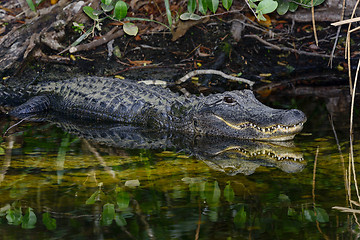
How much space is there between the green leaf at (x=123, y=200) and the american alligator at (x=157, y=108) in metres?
1.99

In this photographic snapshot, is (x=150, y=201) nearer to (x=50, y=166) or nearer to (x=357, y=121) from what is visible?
(x=50, y=166)

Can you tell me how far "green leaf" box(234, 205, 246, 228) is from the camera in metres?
2.57

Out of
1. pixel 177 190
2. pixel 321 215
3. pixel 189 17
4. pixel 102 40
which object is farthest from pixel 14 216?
pixel 102 40

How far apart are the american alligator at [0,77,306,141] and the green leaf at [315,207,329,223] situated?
1837 mm

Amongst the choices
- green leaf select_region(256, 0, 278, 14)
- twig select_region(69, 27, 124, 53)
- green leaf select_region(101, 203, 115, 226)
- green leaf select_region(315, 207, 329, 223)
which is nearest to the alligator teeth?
green leaf select_region(256, 0, 278, 14)

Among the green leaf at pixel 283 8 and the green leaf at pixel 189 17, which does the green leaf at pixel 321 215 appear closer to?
the green leaf at pixel 283 8

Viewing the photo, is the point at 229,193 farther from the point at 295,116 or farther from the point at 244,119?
the point at 244,119

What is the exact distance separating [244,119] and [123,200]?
221cm

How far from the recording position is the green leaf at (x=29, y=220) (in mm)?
2609

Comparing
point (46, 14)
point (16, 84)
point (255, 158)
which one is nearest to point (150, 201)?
point (255, 158)

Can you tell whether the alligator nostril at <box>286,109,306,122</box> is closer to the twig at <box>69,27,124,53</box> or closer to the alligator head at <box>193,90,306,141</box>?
the alligator head at <box>193,90,306,141</box>

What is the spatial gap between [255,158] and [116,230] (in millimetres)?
1798

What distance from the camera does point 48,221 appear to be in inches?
105

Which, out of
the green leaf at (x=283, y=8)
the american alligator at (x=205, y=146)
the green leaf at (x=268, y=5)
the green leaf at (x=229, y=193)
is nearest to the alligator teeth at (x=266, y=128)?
the american alligator at (x=205, y=146)
